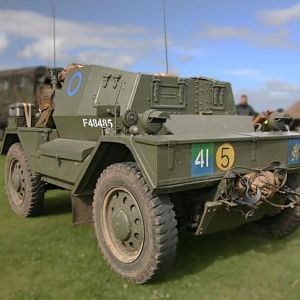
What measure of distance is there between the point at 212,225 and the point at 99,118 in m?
1.55

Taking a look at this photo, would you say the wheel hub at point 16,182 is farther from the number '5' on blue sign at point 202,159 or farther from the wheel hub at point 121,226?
the number '5' on blue sign at point 202,159

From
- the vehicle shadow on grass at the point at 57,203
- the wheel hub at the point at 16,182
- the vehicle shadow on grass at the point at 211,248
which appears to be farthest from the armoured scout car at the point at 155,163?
the vehicle shadow on grass at the point at 57,203

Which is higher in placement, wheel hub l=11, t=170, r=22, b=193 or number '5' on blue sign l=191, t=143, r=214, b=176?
number '5' on blue sign l=191, t=143, r=214, b=176

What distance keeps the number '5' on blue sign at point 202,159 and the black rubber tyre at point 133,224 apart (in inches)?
13.0

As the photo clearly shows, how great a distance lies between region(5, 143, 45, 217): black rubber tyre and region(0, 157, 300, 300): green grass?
43cm

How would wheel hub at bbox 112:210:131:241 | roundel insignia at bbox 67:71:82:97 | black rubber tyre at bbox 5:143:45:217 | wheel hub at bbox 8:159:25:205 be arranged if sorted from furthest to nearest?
wheel hub at bbox 8:159:25:205, black rubber tyre at bbox 5:143:45:217, roundel insignia at bbox 67:71:82:97, wheel hub at bbox 112:210:131:241

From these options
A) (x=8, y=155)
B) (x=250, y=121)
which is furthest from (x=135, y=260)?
(x=8, y=155)

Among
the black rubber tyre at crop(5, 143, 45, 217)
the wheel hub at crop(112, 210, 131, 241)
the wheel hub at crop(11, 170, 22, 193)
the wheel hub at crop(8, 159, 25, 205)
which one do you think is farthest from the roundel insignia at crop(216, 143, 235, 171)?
the wheel hub at crop(11, 170, 22, 193)

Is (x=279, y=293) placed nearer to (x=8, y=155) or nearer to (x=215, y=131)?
(x=215, y=131)

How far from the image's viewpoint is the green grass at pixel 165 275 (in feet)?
12.7

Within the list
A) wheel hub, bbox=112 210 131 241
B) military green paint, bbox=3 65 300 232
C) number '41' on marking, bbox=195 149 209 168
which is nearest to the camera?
military green paint, bbox=3 65 300 232

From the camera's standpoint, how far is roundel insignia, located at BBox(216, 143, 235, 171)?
3.94 metres

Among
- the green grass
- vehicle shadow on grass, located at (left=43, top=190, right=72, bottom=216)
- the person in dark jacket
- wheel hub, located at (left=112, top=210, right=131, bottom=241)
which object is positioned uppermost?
the person in dark jacket

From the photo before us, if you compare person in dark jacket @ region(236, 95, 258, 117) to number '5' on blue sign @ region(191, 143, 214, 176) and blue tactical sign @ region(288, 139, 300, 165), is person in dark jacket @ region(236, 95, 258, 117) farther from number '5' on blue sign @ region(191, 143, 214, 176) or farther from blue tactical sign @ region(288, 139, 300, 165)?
number '5' on blue sign @ region(191, 143, 214, 176)
